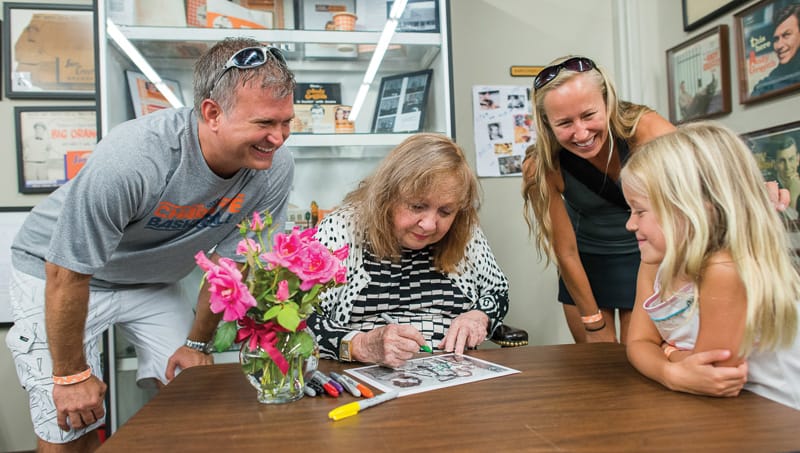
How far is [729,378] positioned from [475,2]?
221 cm

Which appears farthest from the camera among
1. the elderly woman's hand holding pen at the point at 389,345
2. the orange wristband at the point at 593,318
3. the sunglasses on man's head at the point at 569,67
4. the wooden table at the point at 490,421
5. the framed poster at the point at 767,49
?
the framed poster at the point at 767,49

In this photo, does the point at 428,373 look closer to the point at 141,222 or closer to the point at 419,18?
the point at 141,222

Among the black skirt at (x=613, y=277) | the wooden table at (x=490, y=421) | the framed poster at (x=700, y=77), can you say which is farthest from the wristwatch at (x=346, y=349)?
the framed poster at (x=700, y=77)

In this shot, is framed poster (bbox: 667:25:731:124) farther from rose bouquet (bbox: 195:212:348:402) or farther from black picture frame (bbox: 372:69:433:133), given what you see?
rose bouquet (bbox: 195:212:348:402)

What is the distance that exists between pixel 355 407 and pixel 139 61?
1.86m

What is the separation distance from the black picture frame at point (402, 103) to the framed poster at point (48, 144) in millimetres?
1236

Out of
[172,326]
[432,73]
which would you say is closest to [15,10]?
[172,326]

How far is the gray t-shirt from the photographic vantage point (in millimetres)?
1269

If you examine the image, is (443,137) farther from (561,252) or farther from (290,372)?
(290,372)

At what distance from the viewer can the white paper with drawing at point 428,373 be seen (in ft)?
3.13

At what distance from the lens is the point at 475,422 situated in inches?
30.1

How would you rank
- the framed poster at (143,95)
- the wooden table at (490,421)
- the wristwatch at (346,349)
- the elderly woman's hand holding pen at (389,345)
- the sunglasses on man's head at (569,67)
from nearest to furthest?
the wooden table at (490,421), the elderly woman's hand holding pen at (389,345), the wristwatch at (346,349), the sunglasses on man's head at (569,67), the framed poster at (143,95)

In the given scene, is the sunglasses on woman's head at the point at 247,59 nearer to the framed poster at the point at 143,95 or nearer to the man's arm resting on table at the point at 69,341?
the man's arm resting on table at the point at 69,341

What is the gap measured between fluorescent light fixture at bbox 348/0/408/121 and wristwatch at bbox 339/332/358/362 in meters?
1.35
